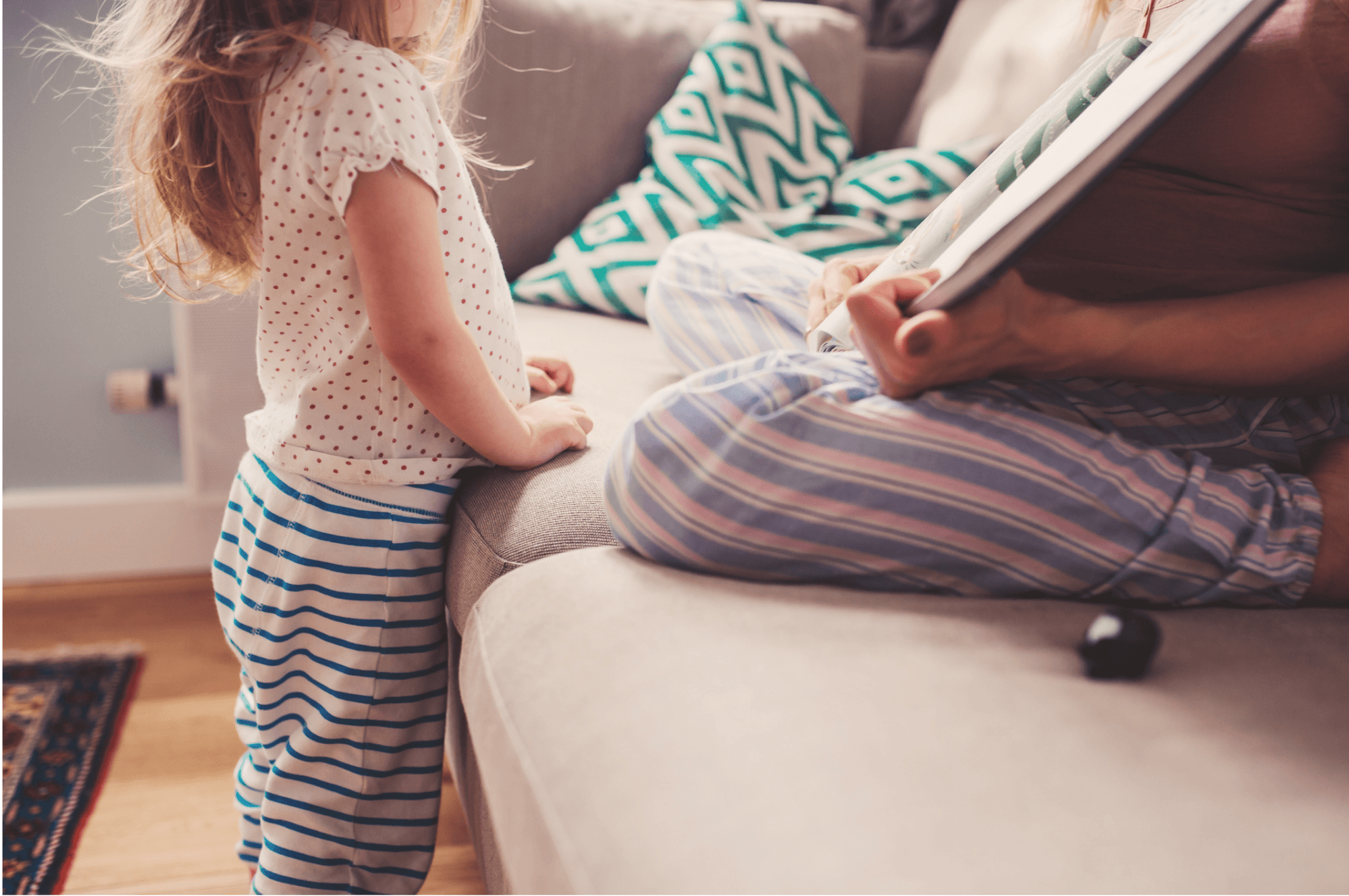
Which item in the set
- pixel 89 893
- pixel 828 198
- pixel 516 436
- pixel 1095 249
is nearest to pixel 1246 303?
pixel 1095 249

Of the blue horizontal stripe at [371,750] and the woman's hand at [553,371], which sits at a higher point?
the woman's hand at [553,371]

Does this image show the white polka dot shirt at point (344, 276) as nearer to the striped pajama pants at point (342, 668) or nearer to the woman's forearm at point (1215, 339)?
the striped pajama pants at point (342, 668)

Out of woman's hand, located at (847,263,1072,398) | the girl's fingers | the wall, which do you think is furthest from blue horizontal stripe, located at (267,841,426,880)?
the wall

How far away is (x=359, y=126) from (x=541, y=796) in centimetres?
45

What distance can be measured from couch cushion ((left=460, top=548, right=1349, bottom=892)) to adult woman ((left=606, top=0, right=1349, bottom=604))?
0.10 ft

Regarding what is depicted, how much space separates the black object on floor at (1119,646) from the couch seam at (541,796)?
26cm

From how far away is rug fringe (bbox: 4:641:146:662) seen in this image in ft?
4.13

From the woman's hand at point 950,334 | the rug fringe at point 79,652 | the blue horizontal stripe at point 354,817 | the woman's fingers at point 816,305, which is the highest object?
the woman's hand at point 950,334

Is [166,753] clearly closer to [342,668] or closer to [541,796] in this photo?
[342,668]

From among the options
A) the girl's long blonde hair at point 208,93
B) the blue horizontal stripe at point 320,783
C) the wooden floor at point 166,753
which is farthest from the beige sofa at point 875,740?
the wooden floor at point 166,753

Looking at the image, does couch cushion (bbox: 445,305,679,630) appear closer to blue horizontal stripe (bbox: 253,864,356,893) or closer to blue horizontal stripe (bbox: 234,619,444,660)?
blue horizontal stripe (bbox: 234,619,444,660)

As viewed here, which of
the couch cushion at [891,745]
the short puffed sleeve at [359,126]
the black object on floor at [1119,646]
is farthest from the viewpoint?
the short puffed sleeve at [359,126]

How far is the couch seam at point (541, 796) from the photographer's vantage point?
344 millimetres

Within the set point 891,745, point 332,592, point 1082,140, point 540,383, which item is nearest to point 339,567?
point 332,592
